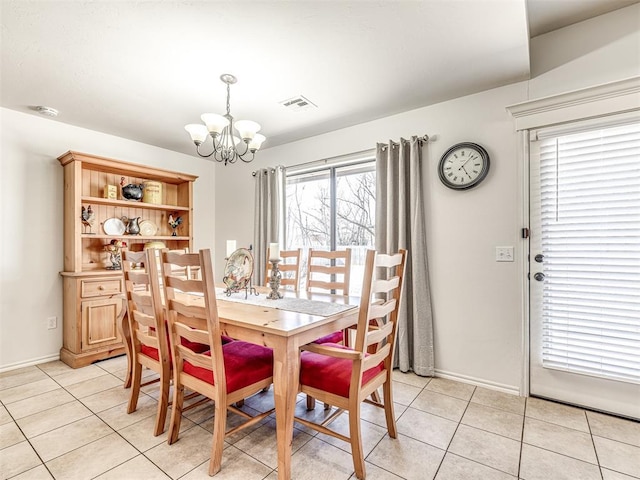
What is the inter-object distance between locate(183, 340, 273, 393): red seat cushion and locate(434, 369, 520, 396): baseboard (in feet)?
5.71

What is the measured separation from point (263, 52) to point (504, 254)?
2.36m

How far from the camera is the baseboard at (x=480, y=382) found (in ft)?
8.11

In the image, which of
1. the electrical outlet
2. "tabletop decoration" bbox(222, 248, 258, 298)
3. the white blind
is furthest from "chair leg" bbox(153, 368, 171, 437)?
the white blind

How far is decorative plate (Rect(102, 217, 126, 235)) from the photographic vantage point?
141 inches

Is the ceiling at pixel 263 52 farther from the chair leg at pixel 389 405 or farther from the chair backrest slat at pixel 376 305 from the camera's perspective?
the chair leg at pixel 389 405

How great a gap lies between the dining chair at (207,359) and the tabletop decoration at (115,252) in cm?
220

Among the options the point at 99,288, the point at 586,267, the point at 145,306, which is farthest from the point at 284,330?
the point at 99,288

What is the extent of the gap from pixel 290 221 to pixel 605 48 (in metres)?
3.26

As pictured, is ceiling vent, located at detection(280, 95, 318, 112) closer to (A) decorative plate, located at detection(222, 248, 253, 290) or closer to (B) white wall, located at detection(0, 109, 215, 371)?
(A) decorative plate, located at detection(222, 248, 253, 290)

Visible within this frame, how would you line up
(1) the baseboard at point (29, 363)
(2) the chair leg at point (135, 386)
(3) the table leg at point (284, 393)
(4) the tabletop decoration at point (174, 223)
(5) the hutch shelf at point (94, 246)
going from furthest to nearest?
(4) the tabletop decoration at point (174, 223) < (5) the hutch shelf at point (94, 246) < (1) the baseboard at point (29, 363) < (2) the chair leg at point (135, 386) < (3) the table leg at point (284, 393)

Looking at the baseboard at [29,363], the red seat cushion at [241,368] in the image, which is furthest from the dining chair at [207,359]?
the baseboard at [29,363]

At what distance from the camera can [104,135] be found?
11.9 feet

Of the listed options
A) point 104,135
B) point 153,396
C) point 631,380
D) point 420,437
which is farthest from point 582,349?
point 104,135

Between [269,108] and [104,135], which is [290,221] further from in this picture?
[104,135]
